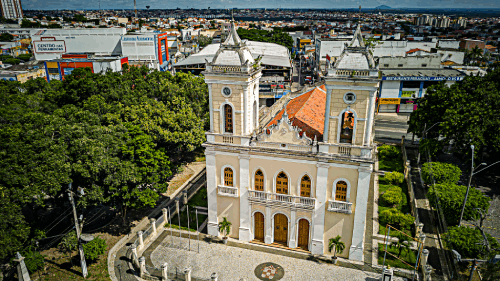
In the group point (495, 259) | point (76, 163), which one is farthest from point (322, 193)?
point (76, 163)

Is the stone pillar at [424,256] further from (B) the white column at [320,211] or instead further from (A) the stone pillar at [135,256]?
(A) the stone pillar at [135,256]

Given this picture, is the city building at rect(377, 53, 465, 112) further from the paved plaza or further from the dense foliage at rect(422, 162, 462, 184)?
the paved plaza

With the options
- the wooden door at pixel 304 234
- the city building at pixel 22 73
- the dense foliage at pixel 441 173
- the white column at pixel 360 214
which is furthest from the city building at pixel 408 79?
the city building at pixel 22 73

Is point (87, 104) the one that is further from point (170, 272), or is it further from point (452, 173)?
point (452, 173)

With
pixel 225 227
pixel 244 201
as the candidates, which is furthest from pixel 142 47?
pixel 244 201

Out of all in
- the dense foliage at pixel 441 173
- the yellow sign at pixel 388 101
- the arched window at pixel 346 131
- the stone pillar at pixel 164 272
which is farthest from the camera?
the yellow sign at pixel 388 101

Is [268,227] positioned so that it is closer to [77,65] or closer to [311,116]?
[311,116]

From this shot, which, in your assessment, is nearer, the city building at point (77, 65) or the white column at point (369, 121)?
the white column at point (369, 121)

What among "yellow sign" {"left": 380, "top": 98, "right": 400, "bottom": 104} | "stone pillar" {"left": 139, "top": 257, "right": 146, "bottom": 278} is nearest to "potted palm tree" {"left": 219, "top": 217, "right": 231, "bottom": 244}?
"stone pillar" {"left": 139, "top": 257, "right": 146, "bottom": 278}
